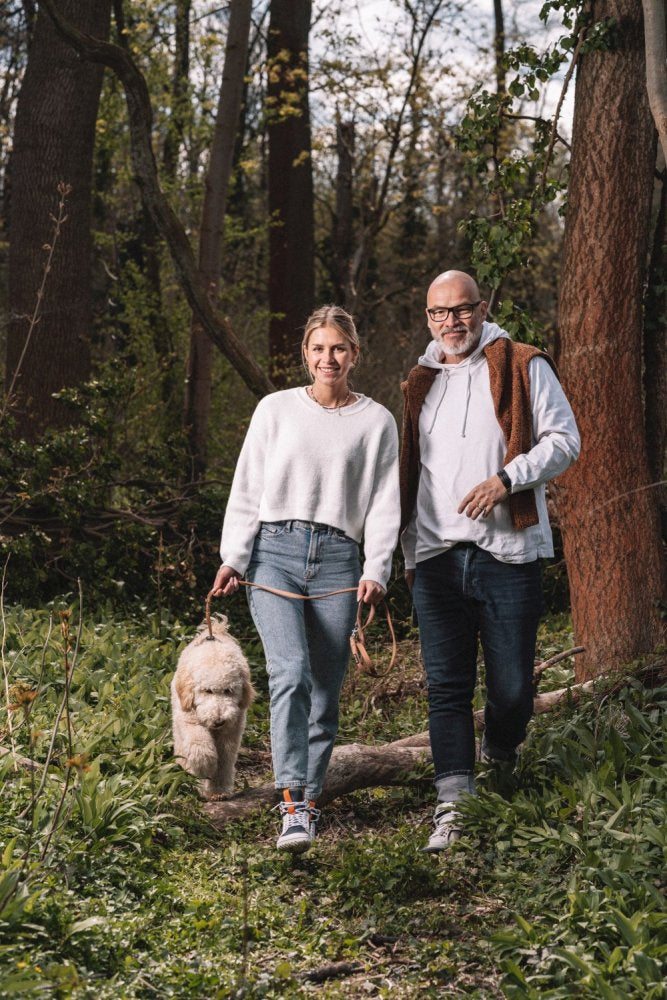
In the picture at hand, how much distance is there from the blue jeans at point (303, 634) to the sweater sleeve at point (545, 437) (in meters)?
0.81

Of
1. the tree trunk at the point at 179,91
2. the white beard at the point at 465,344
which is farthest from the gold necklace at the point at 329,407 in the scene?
the tree trunk at the point at 179,91

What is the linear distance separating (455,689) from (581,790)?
0.70 meters

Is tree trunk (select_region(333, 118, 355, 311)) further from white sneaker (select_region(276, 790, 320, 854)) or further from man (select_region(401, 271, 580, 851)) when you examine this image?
white sneaker (select_region(276, 790, 320, 854))

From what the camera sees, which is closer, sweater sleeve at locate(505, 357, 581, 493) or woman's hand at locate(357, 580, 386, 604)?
sweater sleeve at locate(505, 357, 581, 493)

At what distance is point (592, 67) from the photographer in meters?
6.14

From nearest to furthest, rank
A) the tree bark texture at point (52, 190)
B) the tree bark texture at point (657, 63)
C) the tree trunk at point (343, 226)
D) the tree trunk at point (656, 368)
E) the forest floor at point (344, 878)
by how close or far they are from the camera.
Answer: the forest floor at point (344, 878) → the tree bark texture at point (657, 63) → the tree trunk at point (656, 368) → the tree bark texture at point (52, 190) → the tree trunk at point (343, 226)

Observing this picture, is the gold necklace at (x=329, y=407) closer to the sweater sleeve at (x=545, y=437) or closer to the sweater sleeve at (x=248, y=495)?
the sweater sleeve at (x=248, y=495)

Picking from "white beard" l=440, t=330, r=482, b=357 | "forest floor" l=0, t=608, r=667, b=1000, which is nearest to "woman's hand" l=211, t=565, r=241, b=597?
"forest floor" l=0, t=608, r=667, b=1000

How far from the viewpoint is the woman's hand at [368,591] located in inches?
176

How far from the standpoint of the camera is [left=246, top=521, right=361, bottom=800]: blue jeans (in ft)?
14.6

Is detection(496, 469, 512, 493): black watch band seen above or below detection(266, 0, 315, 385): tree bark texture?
below

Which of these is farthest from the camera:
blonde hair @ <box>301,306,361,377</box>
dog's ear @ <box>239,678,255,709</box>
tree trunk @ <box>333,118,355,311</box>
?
tree trunk @ <box>333,118,355,311</box>

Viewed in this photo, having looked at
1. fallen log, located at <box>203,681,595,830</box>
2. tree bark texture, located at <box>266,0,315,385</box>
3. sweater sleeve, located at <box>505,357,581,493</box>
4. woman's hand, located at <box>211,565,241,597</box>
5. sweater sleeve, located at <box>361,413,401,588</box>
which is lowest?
fallen log, located at <box>203,681,595,830</box>

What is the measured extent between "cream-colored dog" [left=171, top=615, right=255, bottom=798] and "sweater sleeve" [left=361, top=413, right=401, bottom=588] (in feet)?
2.81
